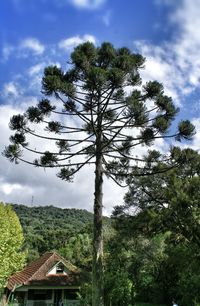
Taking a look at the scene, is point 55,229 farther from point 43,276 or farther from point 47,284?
point 47,284

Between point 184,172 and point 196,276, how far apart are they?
8.30 metres

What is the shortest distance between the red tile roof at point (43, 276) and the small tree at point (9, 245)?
329cm

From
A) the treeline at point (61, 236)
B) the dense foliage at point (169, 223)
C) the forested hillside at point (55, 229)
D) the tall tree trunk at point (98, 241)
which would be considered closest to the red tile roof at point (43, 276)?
the treeline at point (61, 236)

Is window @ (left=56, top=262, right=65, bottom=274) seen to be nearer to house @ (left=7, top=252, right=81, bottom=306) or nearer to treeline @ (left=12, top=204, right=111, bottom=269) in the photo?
house @ (left=7, top=252, right=81, bottom=306)

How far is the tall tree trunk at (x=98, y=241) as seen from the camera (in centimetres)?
1298

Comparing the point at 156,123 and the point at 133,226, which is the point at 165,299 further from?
the point at 156,123

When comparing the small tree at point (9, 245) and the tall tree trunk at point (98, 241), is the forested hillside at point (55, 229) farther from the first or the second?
the tall tree trunk at point (98, 241)

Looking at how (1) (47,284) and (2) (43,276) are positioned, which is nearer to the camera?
(1) (47,284)

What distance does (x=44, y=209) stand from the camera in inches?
5792

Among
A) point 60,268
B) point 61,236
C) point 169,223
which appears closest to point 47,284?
point 60,268

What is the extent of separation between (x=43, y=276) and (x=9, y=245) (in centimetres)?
953

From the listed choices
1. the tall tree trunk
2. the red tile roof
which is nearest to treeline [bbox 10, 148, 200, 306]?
the red tile roof

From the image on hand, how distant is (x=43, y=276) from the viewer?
35781 mm

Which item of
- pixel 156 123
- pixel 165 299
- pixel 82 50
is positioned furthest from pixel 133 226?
pixel 82 50
